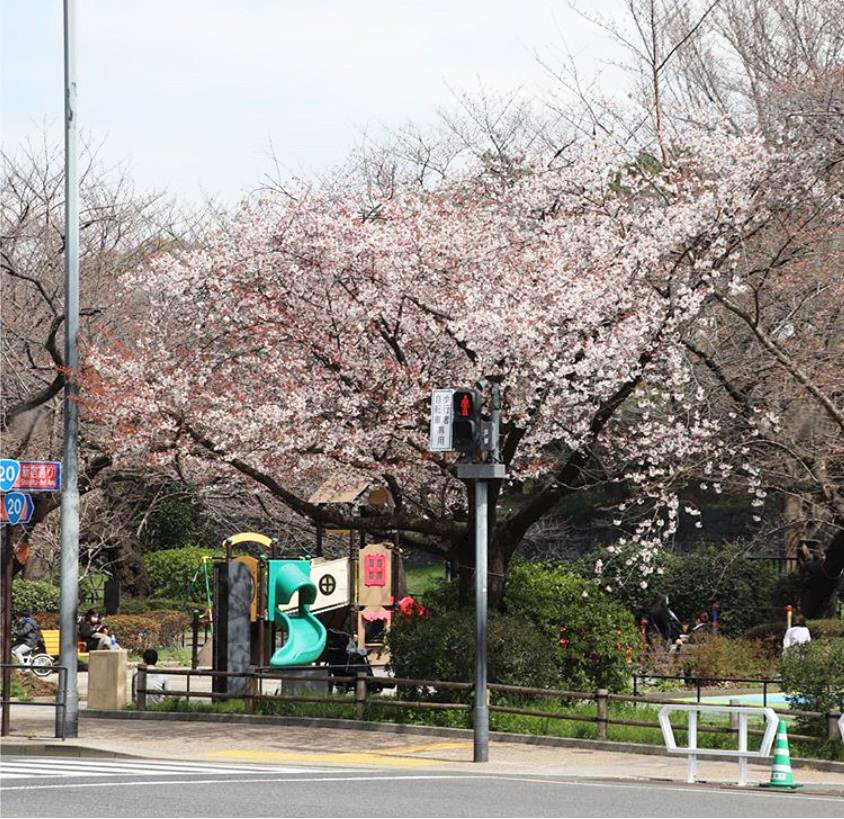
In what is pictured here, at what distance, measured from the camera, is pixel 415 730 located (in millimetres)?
22500

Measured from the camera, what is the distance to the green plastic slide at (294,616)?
28.3 metres

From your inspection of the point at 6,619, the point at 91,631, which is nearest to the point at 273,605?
the point at 6,619

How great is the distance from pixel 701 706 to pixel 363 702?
7.09 metres

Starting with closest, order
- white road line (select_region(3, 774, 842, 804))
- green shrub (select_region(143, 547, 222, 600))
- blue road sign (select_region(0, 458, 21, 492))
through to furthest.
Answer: white road line (select_region(3, 774, 842, 804)) < blue road sign (select_region(0, 458, 21, 492)) < green shrub (select_region(143, 547, 222, 600))

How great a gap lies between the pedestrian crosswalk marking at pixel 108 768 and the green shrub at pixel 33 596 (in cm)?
2517

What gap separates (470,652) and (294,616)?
6.41 meters

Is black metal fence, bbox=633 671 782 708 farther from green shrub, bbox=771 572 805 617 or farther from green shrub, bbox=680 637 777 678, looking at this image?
green shrub, bbox=771 572 805 617

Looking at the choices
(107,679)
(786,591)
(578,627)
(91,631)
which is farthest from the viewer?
(786,591)

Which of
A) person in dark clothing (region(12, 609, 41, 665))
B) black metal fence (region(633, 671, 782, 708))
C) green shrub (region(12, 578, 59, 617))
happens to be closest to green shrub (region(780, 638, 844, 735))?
Answer: black metal fence (region(633, 671, 782, 708))

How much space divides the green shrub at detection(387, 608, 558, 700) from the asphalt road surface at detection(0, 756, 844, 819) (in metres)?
4.62

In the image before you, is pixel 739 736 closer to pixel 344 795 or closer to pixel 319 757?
pixel 344 795

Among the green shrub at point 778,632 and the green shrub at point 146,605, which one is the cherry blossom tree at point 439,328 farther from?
the green shrub at point 146,605

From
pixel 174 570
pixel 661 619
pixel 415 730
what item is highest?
pixel 174 570

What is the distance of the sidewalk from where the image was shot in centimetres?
1852
